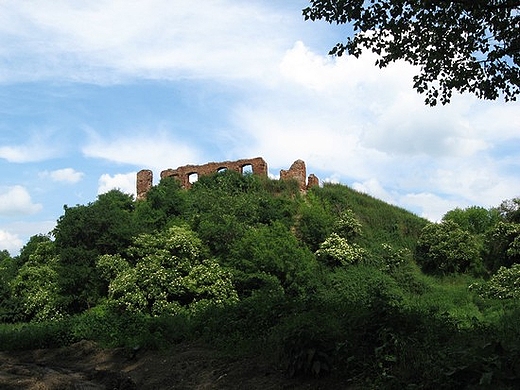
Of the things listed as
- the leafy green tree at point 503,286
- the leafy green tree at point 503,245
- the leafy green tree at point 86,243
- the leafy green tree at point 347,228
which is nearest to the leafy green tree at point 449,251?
the leafy green tree at point 503,245

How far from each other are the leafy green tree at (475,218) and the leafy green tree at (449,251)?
8.83 m

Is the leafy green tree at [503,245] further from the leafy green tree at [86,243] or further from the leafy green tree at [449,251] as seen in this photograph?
the leafy green tree at [86,243]

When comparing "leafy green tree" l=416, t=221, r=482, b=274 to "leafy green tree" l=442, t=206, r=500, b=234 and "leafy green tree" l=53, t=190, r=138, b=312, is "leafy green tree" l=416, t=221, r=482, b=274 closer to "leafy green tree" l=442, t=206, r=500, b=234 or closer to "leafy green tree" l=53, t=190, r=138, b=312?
"leafy green tree" l=442, t=206, r=500, b=234

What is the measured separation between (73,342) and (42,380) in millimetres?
5885

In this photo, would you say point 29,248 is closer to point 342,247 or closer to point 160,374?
point 342,247

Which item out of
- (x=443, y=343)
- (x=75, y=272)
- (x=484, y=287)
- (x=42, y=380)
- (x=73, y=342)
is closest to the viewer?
(x=443, y=343)

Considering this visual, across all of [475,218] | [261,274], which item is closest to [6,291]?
[261,274]

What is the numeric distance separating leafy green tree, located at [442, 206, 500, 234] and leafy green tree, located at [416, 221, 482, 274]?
883 cm

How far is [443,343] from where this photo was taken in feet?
22.9

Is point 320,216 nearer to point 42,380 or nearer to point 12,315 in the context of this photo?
point 12,315

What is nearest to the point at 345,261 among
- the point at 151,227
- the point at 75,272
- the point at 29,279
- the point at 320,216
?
the point at 320,216

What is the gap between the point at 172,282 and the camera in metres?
25.3

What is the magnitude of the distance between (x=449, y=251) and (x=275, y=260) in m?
11.7

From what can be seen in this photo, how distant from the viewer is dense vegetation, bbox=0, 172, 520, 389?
7.94 m
